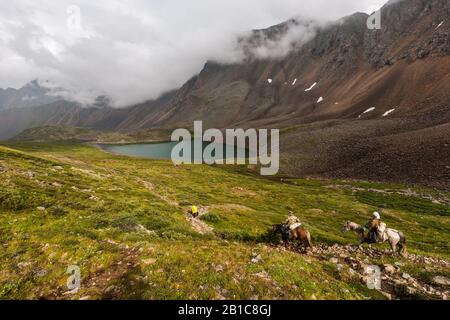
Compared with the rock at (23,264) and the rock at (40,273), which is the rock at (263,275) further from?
the rock at (23,264)

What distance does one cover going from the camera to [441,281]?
17141 millimetres

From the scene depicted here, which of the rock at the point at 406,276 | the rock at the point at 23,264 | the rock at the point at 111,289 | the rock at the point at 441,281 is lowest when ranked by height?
the rock at the point at 441,281

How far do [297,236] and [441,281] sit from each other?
365 inches

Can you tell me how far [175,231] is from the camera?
22.8m

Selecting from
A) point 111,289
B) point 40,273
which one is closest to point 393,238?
point 111,289

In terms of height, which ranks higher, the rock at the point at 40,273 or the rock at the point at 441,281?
the rock at the point at 40,273

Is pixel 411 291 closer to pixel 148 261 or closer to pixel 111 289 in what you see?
pixel 148 261

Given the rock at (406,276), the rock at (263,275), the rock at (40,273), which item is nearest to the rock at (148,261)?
the rock at (40,273)

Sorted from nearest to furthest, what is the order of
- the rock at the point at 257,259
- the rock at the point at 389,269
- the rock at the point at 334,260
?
the rock at the point at 257,259, the rock at the point at 389,269, the rock at the point at 334,260

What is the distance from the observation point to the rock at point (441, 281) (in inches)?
664

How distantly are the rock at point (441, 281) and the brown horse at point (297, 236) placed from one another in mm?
7953
